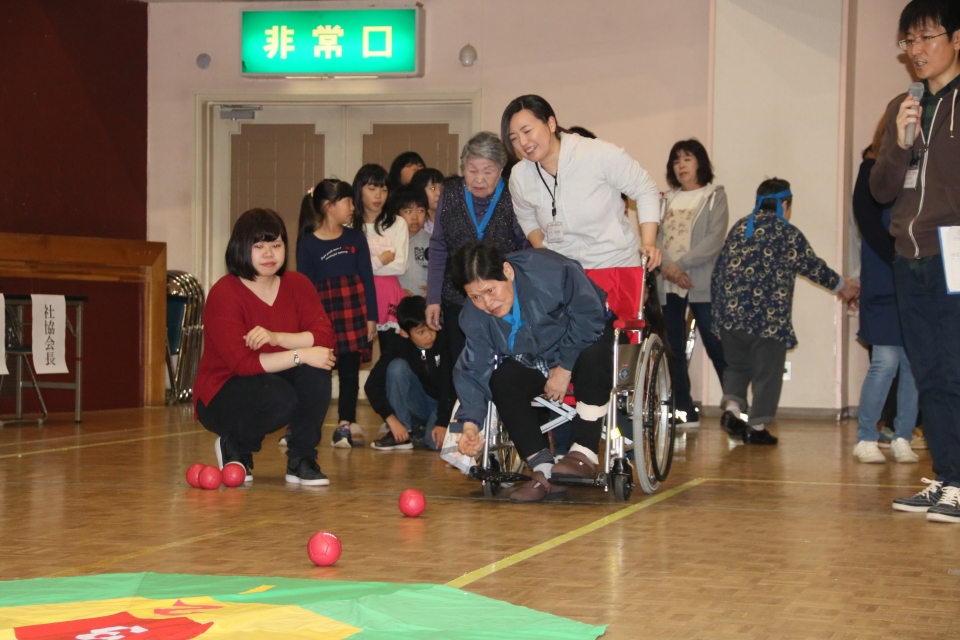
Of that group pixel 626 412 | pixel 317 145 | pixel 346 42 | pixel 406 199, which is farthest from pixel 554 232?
pixel 317 145

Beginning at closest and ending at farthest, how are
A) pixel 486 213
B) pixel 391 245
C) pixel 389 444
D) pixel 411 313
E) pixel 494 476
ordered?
pixel 494 476 → pixel 486 213 → pixel 411 313 → pixel 389 444 → pixel 391 245

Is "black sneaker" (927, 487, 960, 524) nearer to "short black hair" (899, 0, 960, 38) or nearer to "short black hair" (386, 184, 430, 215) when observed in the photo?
"short black hair" (899, 0, 960, 38)

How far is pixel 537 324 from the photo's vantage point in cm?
340

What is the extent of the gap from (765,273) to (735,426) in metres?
0.78

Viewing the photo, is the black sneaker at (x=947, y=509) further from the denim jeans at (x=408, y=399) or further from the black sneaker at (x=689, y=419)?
the black sneaker at (x=689, y=419)

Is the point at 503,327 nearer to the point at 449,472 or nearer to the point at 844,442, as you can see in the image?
the point at 449,472

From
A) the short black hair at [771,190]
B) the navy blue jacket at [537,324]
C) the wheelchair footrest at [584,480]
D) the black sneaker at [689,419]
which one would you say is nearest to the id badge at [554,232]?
the navy blue jacket at [537,324]

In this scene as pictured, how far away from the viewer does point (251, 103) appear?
27.0ft

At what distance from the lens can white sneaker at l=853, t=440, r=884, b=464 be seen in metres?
4.61

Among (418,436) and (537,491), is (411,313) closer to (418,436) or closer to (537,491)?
(418,436)

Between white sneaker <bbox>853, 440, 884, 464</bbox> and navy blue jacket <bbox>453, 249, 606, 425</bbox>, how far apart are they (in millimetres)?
1792

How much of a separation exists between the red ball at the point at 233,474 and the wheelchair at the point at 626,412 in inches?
33.0

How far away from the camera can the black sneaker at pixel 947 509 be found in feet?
10.3

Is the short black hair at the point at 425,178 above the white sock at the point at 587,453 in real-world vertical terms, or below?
above
